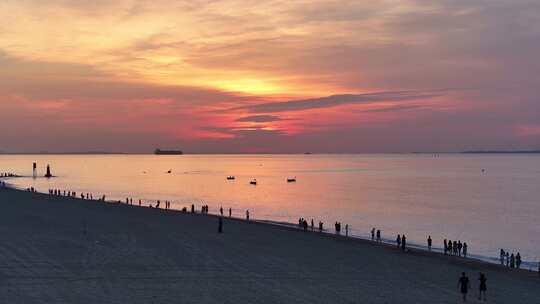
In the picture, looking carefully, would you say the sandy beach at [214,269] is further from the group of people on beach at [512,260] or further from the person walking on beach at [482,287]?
the group of people on beach at [512,260]

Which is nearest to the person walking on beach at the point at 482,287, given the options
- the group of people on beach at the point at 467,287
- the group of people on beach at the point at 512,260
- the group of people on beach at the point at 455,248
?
the group of people on beach at the point at 467,287

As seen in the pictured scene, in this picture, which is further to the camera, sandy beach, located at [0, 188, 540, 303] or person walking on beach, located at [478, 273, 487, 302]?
person walking on beach, located at [478, 273, 487, 302]

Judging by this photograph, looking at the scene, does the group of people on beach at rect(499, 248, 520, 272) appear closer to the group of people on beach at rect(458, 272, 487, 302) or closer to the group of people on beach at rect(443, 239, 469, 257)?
the group of people on beach at rect(443, 239, 469, 257)

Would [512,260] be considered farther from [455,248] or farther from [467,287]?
[467,287]

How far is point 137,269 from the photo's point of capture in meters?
23.7

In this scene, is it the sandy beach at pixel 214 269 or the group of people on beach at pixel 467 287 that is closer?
the sandy beach at pixel 214 269

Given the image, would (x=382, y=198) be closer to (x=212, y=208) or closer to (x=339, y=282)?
(x=212, y=208)

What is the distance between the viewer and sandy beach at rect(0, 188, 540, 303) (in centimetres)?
2019

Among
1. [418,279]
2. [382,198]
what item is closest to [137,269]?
[418,279]

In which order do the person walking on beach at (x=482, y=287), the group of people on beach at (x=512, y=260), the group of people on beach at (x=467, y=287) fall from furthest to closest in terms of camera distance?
the group of people on beach at (x=512, y=260) → the person walking on beach at (x=482, y=287) → the group of people on beach at (x=467, y=287)

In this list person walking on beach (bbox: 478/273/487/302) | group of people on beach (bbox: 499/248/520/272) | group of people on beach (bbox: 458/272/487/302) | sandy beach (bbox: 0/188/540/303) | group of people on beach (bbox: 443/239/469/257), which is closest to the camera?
sandy beach (bbox: 0/188/540/303)

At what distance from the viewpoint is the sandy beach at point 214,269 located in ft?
66.2

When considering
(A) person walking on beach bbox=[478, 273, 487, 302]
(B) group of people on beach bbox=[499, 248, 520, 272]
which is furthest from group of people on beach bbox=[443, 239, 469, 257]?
(A) person walking on beach bbox=[478, 273, 487, 302]

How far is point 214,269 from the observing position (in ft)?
80.1
